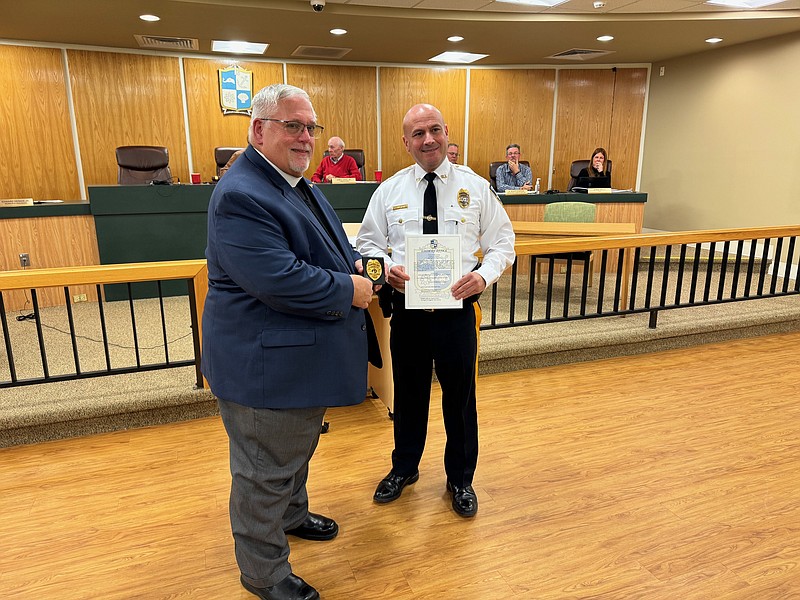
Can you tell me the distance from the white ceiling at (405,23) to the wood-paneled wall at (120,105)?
270 mm

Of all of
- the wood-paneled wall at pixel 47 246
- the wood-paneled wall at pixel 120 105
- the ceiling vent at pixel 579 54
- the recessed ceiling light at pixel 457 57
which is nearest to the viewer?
the wood-paneled wall at pixel 47 246

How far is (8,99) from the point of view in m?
6.83

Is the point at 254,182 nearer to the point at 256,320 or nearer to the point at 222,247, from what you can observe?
the point at 222,247

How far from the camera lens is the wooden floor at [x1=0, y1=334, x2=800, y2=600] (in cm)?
180

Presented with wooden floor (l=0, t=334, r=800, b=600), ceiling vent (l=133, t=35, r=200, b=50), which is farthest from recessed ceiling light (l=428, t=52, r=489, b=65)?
wooden floor (l=0, t=334, r=800, b=600)

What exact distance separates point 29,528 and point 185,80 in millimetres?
7078

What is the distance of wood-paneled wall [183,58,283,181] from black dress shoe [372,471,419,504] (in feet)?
Result: 22.6

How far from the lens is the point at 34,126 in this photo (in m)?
7.03

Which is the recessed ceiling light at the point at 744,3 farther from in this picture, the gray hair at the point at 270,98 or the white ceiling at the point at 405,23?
the gray hair at the point at 270,98

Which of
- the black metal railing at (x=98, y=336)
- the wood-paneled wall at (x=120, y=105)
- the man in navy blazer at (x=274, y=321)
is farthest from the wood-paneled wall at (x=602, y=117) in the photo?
the man in navy blazer at (x=274, y=321)

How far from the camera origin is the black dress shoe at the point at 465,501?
2.12 meters

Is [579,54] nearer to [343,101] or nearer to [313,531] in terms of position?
[343,101]

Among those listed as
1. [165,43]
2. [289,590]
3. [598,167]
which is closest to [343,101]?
[165,43]

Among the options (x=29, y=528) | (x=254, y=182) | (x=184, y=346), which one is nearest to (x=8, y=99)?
(x=184, y=346)
